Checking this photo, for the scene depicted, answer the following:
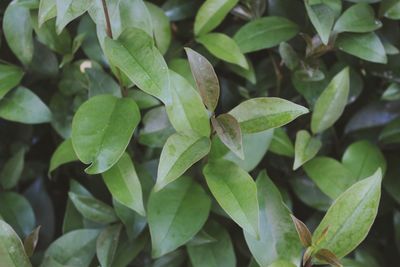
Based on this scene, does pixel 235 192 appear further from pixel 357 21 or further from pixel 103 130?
pixel 357 21

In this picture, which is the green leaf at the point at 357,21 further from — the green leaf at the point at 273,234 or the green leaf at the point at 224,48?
the green leaf at the point at 273,234

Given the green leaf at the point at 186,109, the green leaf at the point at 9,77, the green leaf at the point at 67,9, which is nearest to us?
the green leaf at the point at 67,9

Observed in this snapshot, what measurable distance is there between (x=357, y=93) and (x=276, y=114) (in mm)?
304

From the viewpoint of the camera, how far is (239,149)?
636 millimetres

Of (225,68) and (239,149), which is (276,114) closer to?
(239,149)

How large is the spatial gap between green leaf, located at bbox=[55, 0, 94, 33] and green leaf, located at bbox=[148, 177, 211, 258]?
26 centimetres

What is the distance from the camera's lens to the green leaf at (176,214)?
0.72 m

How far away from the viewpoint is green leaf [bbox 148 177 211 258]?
72 centimetres

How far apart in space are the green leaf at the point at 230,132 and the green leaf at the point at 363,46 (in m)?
0.28

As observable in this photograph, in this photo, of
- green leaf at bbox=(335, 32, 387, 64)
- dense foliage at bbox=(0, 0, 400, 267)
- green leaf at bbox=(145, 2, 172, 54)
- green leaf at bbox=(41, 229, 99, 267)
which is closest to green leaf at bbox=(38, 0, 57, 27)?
dense foliage at bbox=(0, 0, 400, 267)

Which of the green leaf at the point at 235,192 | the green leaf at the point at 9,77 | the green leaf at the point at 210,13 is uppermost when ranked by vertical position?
the green leaf at the point at 210,13

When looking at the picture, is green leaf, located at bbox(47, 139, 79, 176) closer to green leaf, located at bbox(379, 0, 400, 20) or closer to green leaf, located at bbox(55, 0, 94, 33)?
green leaf, located at bbox(55, 0, 94, 33)

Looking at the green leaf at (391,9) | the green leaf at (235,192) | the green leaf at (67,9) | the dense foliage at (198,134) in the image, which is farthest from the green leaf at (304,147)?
→ the green leaf at (67,9)

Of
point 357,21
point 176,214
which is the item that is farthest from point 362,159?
point 176,214
